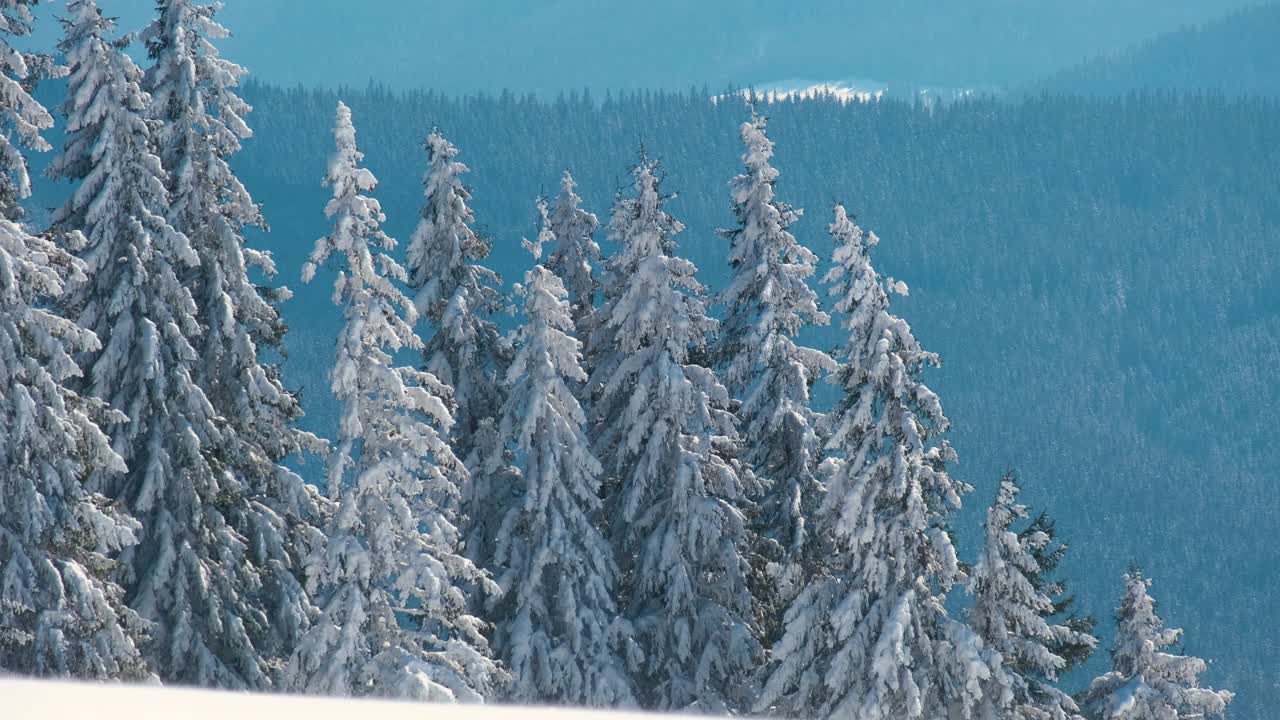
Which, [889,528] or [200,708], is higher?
[889,528]

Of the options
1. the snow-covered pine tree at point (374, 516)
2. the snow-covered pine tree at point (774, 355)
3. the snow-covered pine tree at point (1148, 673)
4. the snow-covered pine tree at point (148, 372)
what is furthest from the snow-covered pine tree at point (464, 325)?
the snow-covered pine tree at point (1148, 673)

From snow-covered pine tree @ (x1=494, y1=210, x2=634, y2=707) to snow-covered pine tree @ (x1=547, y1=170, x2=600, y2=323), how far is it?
10.5ft

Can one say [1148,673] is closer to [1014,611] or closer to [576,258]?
[1014,611]

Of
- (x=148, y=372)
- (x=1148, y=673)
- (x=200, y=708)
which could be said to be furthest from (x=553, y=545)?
(x=200, y=708)

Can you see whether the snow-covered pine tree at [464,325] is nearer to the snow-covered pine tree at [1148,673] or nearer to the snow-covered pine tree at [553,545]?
the snow-covered pine tree at [553,545]

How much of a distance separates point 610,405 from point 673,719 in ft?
67.3

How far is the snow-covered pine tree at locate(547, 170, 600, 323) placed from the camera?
2870 centimetres

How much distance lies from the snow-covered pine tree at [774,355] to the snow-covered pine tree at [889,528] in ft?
9.04

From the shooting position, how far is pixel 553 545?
25.0 m

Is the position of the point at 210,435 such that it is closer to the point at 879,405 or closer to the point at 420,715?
the point at 879,405

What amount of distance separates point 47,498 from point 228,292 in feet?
20.3

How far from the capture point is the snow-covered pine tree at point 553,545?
2472cm

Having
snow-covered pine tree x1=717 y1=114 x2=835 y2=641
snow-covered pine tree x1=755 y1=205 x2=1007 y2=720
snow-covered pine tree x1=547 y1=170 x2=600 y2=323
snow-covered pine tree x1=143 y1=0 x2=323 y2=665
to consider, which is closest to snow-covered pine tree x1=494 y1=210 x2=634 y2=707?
snow-covered pine tree x1=717 y1=114 x2=835 y2=641

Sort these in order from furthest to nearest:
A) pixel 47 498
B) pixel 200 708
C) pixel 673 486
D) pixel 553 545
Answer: pixel 673 486, pixel 553 545, pixel 47 498, pixel 200 708
